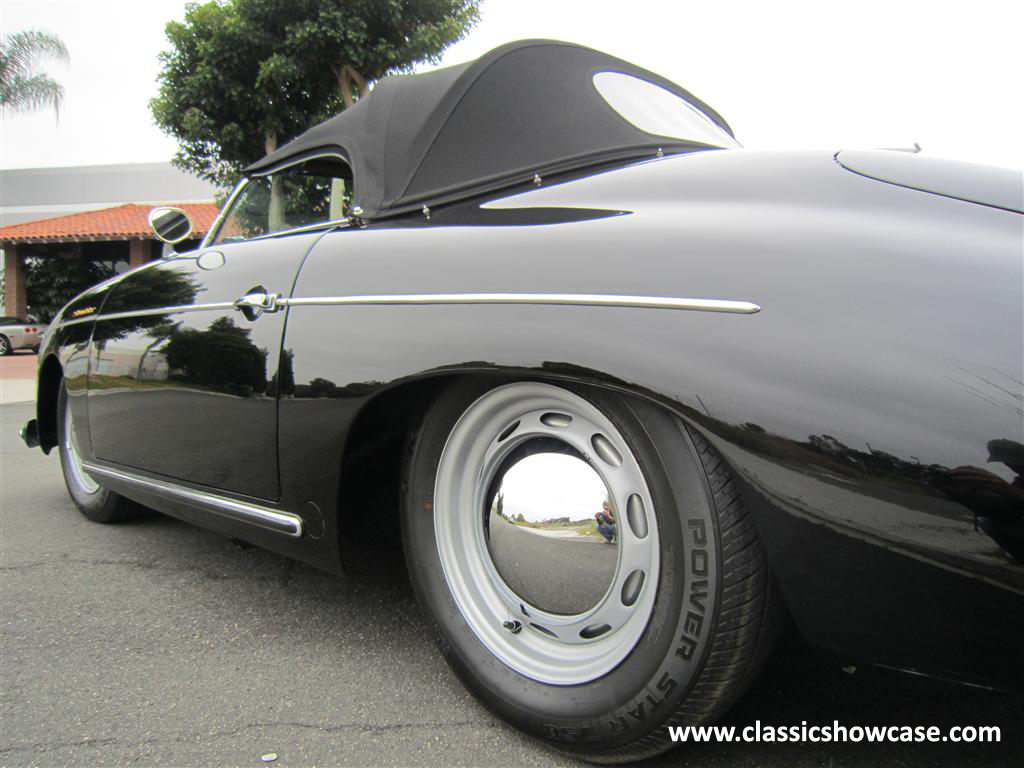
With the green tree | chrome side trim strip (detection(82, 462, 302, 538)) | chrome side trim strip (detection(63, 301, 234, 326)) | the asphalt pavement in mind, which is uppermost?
the green tree

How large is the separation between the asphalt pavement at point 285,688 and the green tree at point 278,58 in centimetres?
1348

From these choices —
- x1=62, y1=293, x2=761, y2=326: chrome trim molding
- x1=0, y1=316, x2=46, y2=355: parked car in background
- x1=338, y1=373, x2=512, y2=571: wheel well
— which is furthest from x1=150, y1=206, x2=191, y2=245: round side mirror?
x1=0, y1=316, x2=46, y2=355: parked car in background

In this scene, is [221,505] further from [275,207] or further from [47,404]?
[47,404]

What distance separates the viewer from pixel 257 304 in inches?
80.5

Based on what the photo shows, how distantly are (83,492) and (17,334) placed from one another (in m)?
20.1

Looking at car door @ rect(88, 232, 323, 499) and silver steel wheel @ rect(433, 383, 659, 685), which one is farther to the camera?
car door @ rect(88, 232, 323, 499)

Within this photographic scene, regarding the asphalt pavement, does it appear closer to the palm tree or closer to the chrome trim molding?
the chrome trim molding

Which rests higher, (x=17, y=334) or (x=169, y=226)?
(x=169, y=226)

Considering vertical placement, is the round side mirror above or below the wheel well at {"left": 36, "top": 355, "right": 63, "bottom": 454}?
above

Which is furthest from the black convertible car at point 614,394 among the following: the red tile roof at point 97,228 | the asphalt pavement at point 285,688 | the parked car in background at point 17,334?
the parked car in background at point 17,334

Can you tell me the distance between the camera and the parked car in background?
20047 mm

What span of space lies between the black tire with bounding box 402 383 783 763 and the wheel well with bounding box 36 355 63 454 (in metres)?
2.97

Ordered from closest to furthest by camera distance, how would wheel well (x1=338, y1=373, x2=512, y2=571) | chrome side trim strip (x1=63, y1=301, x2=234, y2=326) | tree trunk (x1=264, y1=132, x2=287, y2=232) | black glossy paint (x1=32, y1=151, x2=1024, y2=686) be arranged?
black glossy paint (x1=32, y1=151, x2=1024, y2=686) < wheel well (x1=338, y1=373, x2=512, y2=571) < chrome side trim strip (x1=63, y1=301, x2=234, y2=326) < tree trunk (x1=264, y1=132, x2=287, y2=232)

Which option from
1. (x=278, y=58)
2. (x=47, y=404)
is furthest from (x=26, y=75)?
(x=47, y=404)
